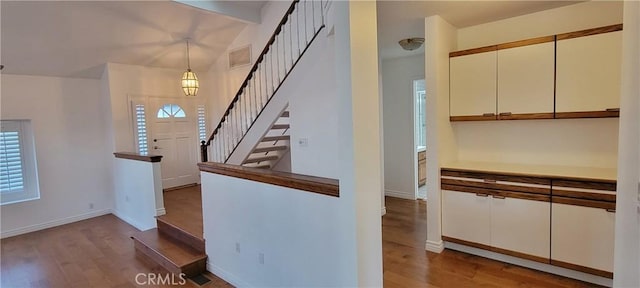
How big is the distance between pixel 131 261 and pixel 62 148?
2.81 meters

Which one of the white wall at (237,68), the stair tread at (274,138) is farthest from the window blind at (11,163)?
the stair tread at (274,138)

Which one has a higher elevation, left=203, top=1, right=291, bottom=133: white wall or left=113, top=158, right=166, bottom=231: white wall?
left=203, top=1, right=291, bottom=133: white wall

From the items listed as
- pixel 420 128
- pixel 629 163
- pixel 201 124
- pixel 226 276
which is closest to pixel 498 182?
A: pixel 629 163

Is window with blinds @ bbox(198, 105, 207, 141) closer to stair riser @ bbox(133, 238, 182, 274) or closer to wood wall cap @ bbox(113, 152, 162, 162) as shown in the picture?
wood wall cap @ bbox(113, 152, 162, 162)

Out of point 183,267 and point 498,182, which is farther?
point 183,267

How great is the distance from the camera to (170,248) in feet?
11.3

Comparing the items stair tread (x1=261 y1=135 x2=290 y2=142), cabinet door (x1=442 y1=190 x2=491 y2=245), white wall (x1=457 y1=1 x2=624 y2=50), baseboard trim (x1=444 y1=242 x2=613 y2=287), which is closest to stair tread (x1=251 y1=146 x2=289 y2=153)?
stair tread (x1=261 y1=135 x2=290 y2=142)

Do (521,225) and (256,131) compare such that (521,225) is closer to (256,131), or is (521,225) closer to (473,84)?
(473,84)

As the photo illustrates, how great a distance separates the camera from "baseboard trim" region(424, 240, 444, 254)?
3258 millimetres

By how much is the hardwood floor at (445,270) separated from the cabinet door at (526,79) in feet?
4.79

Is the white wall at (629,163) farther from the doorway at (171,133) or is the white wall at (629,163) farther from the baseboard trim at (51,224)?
the baseboard trim at (51,224)

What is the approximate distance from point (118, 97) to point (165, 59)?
1028 mm

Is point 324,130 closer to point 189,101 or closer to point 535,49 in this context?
point 535,49

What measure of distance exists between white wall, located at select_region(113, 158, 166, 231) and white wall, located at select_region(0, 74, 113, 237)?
17.1 inches
